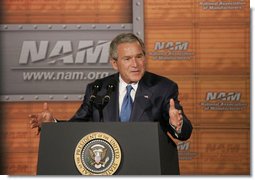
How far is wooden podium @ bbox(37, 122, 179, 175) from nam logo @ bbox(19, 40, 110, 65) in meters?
2.03

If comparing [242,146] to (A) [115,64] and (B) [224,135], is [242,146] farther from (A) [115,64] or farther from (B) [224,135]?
(A) [115,64]

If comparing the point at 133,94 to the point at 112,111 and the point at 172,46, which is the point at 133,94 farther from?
the point at 172,46

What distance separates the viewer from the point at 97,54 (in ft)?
12.2

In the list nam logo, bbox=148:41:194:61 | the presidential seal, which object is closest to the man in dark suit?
the presidential seal

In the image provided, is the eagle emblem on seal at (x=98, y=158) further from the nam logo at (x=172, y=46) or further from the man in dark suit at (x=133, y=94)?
the nam logo at (x=172, y=46)

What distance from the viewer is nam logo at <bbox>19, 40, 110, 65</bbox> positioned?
3713 millimetres

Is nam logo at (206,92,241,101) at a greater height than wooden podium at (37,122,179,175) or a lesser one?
greater

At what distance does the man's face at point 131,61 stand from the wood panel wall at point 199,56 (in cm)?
130

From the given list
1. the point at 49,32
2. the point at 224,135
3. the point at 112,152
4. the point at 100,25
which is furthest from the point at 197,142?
the point at 112,152

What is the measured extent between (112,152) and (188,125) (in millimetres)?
535

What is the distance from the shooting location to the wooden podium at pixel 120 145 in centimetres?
158

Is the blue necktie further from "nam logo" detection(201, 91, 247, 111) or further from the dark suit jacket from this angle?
"nam logo" detection(201, 91, 247, 111)

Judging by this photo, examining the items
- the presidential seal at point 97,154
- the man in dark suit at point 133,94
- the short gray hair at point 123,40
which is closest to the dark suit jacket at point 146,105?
the man in dark suit at point 133,94

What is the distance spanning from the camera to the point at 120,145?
1613 mm
